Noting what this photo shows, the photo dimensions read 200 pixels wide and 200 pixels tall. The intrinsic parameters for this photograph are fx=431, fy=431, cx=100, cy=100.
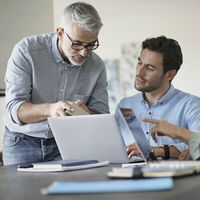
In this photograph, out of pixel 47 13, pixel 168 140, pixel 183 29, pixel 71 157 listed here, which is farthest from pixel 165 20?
pixel 71 157

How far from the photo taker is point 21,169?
4.64 feet

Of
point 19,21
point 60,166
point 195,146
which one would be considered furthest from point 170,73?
point 19,21

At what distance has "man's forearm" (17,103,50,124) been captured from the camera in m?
1.72

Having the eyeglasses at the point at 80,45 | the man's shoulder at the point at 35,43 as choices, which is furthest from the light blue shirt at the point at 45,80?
the eyeglasses at the point at 80,45

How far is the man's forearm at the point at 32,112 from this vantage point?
67.6 inches

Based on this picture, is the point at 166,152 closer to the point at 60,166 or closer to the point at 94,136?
the point at 94,136

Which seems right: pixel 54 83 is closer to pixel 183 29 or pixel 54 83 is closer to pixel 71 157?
pixel 71 157

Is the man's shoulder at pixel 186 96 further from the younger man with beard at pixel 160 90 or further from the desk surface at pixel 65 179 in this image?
the desk surface at pixel 65 179

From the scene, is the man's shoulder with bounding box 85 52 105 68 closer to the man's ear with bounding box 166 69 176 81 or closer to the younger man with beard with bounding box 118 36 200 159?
the younger man with beard with bounding box 118 36 200 159

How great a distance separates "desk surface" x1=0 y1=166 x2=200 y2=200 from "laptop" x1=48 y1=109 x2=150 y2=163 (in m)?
0.20

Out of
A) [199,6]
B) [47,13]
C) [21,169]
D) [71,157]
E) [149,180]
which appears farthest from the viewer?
[199,6]

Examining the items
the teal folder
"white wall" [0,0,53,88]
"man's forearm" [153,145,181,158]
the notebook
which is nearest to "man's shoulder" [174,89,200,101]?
"man's forearm" [153,145,181,158]

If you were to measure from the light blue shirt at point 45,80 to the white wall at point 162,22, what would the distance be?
330cm

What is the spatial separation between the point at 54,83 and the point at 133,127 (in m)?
0.60
